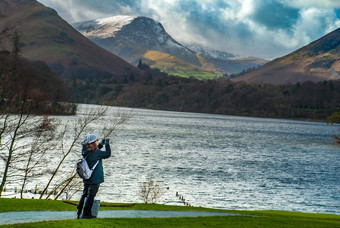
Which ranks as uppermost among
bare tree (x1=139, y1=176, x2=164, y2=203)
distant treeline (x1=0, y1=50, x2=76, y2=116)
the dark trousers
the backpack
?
distant treeline (x1=0, y1=50, x2=76, y2=116)

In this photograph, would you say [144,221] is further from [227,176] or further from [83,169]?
[227,176]

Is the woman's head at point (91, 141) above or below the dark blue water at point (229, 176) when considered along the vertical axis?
above

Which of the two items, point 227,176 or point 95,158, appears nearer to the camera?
point 95,158

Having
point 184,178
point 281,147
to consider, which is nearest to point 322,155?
point 281,147

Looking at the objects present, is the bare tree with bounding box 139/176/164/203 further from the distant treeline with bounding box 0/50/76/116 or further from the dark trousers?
the dark trousers

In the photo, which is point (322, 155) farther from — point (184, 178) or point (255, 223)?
point (255, 223)

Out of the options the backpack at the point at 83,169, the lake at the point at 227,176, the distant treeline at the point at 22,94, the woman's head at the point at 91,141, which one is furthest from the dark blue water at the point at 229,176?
the woman's head at the point at 91,141

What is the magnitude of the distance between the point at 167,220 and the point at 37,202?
21.6ft

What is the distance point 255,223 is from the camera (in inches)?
679

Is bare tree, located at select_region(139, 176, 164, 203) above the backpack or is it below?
below

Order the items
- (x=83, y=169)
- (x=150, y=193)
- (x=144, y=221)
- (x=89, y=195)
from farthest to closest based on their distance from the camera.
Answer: (x=150, y=193) < (x=144, y=221) < (x=89, y=195) < (x=83, y=169)

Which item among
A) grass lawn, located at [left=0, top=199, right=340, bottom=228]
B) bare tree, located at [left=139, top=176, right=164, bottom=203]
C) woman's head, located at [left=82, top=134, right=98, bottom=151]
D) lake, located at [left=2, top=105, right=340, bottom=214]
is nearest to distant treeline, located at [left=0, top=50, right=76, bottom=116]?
lake, located at [left=2, top=105, right=340, bottom=214]

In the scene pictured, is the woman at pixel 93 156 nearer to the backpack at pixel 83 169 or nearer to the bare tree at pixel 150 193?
the backpack at pixel 83 169

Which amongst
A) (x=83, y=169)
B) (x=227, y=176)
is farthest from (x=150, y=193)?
(x=83, y=169)
